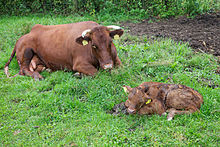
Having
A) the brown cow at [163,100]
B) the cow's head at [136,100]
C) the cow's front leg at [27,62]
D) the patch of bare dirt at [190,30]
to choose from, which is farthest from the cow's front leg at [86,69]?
the patch of bare dirt at [190,30]

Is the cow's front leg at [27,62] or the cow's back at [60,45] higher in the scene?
the cow's back at [60,45]

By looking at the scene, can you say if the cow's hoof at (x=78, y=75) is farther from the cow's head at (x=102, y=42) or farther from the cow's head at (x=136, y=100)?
the cow's head at (x=136, y=100)

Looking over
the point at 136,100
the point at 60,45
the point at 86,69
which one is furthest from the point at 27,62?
the point at 136,100

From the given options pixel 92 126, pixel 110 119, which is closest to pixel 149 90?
pixel 110 119

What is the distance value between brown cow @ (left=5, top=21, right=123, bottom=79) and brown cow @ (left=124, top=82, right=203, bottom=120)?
1.37 metres

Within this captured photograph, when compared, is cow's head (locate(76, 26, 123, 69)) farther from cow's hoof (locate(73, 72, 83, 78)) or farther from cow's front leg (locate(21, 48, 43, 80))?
cow's front leg (locate(21, 48, 43, 80))

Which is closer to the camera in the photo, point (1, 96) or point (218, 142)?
point (218, 142)

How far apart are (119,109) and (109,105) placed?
0.87ft

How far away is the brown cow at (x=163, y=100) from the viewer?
462cm

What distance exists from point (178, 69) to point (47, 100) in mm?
3401

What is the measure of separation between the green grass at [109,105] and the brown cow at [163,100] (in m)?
0.15

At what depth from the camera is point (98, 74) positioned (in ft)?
20.5

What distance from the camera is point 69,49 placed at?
6973 mm

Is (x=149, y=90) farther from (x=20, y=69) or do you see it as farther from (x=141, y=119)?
(x=20, y=69)
